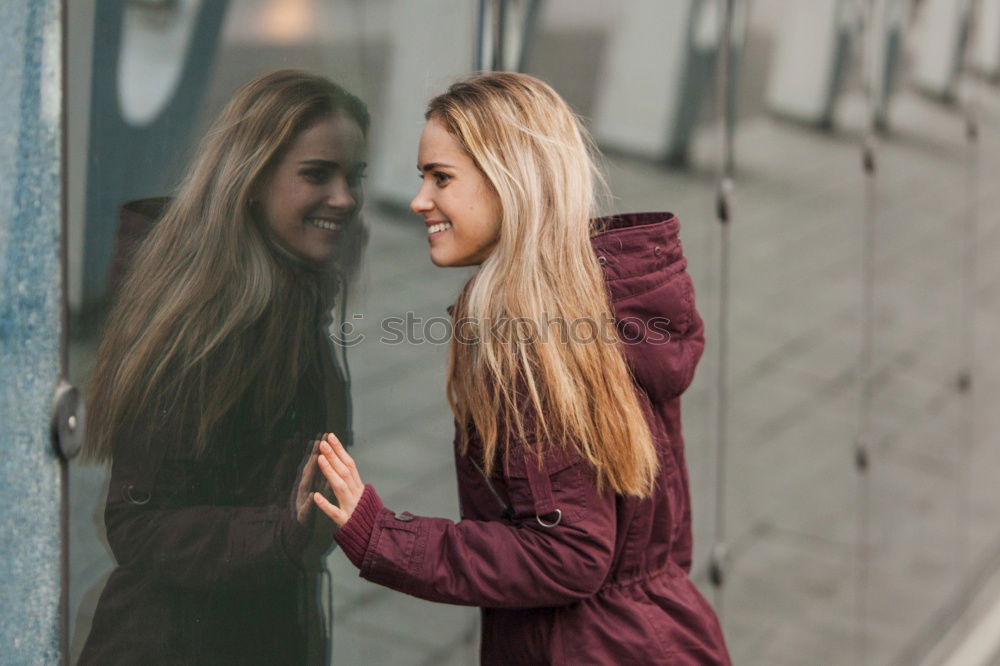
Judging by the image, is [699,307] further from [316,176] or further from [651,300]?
[316,176]

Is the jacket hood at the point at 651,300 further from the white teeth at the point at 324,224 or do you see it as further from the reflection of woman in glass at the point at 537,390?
the white teeth at the point at 324,224

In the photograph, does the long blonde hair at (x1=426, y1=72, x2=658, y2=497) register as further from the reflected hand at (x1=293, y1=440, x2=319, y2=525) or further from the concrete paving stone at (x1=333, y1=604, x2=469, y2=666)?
the concrete paving stone at (x1=333, y1=604, x2=469, y2=666)

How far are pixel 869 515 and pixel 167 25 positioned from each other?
2.98 metres

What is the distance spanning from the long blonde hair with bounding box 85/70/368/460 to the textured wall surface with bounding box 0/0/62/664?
0.30ft

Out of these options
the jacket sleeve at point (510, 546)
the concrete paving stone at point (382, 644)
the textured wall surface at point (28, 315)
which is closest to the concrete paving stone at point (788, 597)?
the concrete paving stone at point (382, 644)

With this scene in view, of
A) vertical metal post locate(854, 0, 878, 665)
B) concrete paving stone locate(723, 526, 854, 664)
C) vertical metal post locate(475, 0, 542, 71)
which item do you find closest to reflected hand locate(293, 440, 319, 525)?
vertical metal post locate(475, 0, 542, 71)

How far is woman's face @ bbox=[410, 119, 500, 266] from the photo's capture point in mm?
1886

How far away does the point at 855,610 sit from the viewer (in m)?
4.05

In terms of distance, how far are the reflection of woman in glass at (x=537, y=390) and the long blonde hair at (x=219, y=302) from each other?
0.50 feet

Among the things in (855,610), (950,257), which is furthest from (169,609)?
(950,257)

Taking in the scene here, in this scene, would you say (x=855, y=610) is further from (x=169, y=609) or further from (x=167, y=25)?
(x=167, y=25)

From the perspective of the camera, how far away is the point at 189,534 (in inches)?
71.9

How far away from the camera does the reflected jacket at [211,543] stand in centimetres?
175

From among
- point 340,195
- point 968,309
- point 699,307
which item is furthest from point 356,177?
point 968,309
